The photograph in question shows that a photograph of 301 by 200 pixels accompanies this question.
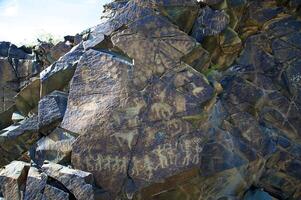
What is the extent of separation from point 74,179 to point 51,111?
2689mm

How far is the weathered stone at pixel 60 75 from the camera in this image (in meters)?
11.9

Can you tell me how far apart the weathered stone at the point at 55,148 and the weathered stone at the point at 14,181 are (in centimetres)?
52

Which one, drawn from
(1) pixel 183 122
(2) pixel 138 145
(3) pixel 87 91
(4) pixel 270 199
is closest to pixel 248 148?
(4) pixel 270 199

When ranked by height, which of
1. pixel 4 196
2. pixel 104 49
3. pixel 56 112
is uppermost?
pixel 104 49

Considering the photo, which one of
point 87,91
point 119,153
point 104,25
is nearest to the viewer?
point 119,153

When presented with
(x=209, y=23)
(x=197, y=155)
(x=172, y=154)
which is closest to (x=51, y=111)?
(x=172, y=154)

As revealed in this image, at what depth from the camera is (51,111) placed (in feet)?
36.0

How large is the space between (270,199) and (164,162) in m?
4.34

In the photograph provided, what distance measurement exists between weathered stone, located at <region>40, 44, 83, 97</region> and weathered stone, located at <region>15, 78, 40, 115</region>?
44.3 inches

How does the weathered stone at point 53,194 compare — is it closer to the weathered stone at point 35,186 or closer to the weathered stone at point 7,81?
the weathered stone at point 35,186

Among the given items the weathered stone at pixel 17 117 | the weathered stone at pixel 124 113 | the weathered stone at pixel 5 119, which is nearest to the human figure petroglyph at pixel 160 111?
the weathered stone at pixel 124 113

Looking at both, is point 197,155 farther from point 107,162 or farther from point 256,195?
point 256,195

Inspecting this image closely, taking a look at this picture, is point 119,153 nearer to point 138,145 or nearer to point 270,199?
point 138,145

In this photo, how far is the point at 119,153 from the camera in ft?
32.2
